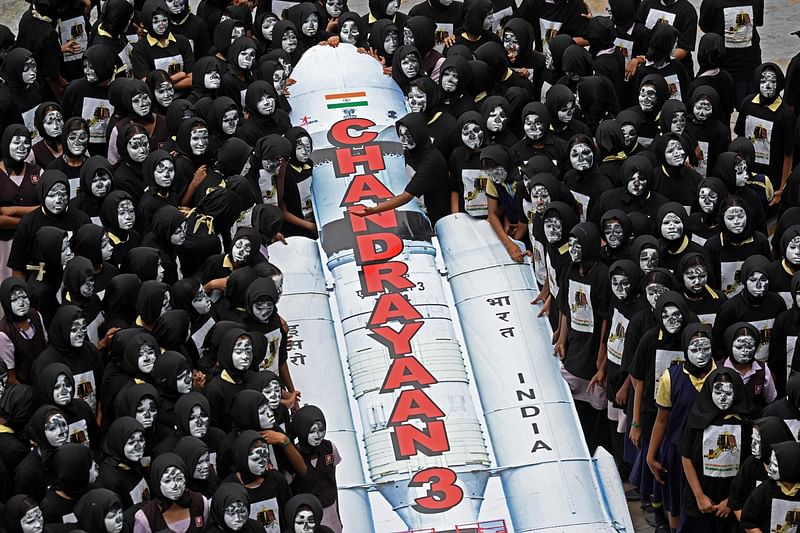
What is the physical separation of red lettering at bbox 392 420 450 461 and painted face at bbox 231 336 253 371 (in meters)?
1.41

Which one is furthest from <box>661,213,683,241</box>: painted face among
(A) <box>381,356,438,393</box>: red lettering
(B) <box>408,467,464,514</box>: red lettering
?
(B) <box>408,467,464,514</box>: red lettering

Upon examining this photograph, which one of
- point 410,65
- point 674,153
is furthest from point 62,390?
point 410,65

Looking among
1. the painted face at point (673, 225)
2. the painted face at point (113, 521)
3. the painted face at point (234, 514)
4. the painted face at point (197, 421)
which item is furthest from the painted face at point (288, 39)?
the painted face at point (113, 521)

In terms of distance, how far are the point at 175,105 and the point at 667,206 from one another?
4.29m

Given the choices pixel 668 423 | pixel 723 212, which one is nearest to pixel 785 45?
pixel 723 212

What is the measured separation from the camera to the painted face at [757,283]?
12.7 metres

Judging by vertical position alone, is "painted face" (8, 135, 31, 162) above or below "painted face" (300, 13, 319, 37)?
below

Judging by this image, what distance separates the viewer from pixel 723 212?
13.4m

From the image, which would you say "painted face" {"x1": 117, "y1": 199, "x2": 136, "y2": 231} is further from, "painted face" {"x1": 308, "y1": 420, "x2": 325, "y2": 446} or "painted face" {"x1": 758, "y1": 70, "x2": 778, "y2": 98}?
"painted face" {"x1": 758, "y1": 70, "x2": 778, "y2": 98}

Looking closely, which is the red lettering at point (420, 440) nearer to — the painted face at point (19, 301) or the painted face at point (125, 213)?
the painted face at point (125, 213)

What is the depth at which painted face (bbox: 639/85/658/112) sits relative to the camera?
15039 mm

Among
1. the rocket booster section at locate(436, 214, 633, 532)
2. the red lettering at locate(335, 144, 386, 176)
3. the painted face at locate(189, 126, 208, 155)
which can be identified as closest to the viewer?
the rocket booster section at locate(436, 214, 633, 532)

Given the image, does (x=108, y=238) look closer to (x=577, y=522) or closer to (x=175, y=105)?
(x=175, y=105)

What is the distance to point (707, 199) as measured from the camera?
1365cm
